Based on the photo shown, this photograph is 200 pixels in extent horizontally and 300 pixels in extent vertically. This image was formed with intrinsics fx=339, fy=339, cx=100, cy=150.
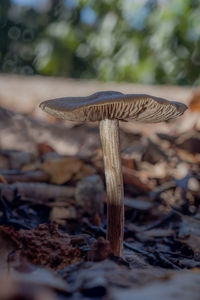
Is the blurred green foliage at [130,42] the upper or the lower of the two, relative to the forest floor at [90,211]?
upper

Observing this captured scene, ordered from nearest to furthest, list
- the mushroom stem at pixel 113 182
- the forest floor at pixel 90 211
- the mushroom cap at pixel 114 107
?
the forest floor at pixel 90 211 → the mushroom cap at pixel 114 107 → the mushroom stem at pixel 113 182

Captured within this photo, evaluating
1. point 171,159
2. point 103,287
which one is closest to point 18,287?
Result: point 103,287

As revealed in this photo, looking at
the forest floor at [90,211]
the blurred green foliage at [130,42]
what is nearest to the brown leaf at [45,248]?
the forest floor at [90,211]

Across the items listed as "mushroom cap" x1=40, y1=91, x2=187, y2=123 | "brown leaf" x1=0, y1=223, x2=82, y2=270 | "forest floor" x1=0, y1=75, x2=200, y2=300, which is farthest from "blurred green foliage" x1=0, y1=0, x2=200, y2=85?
"brown leaf" x1=0, y1=223, x2=82, y2=270

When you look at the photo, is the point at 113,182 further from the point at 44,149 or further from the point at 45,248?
the point at 44,149

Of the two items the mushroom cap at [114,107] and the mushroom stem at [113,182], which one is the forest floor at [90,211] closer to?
the mushroom stem at [113,182]

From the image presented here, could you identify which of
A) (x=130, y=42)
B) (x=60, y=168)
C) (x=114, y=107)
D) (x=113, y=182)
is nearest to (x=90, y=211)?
(x=60, y=168)
